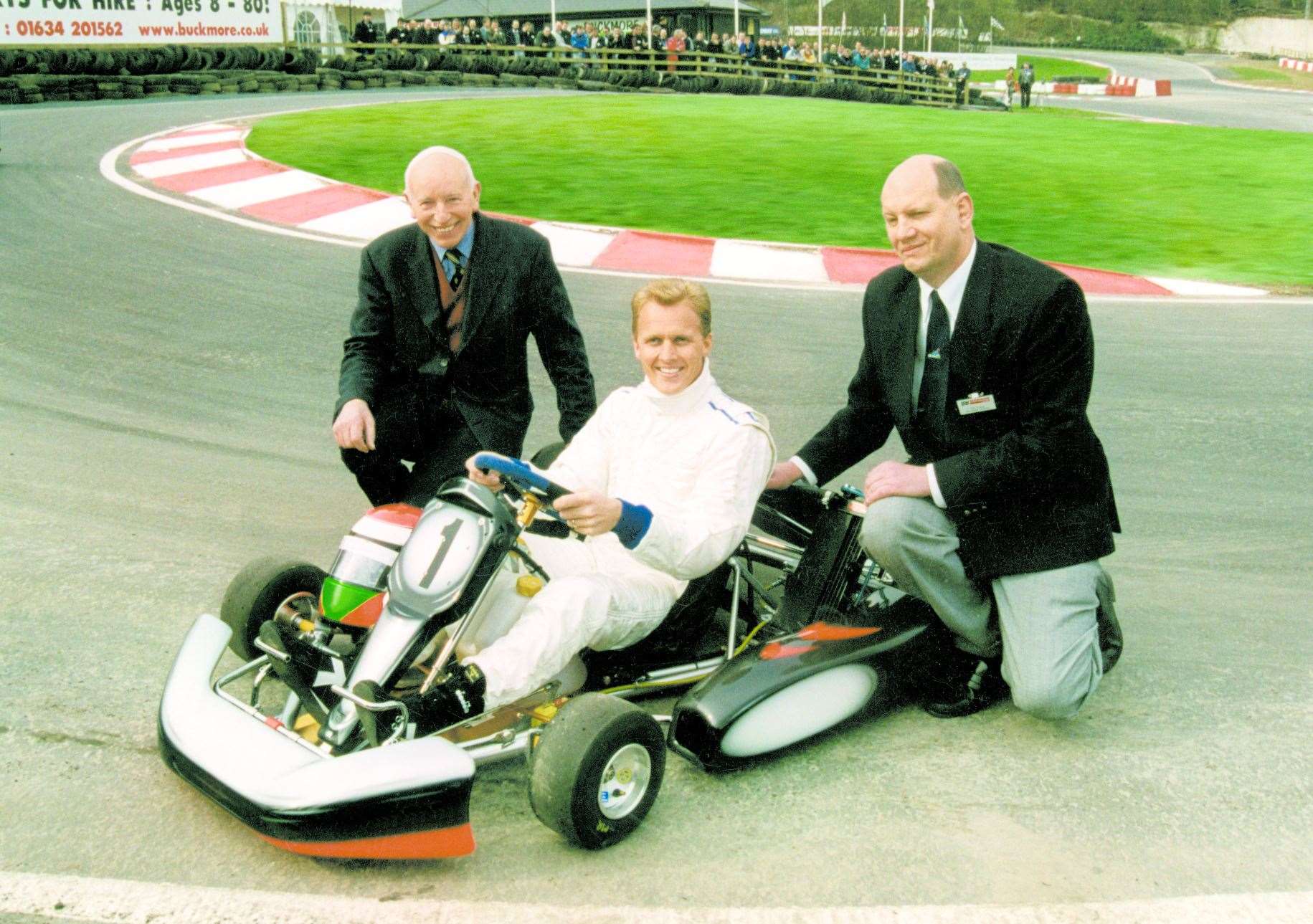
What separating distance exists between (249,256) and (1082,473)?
6263mm

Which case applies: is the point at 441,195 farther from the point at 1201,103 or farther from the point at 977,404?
the point at 1201,103

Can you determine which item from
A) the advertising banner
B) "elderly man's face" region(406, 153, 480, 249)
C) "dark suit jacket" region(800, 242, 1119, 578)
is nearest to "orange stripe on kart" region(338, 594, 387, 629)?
"elderly man's face" region(406, 153, 480, 249)

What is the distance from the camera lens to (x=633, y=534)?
2.94 m

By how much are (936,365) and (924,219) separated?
0.38m

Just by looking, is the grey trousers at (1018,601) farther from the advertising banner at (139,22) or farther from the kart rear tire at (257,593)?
the advertising banner at (139,22)

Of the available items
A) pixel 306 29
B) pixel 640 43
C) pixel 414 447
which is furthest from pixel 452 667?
pixel 640 43

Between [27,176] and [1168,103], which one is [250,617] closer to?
[27,176]

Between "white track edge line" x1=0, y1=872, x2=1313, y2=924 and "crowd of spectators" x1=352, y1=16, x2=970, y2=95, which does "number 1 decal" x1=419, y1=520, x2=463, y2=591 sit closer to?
"white track edge line" x1=0, y1=872, x2=1313, y2=924

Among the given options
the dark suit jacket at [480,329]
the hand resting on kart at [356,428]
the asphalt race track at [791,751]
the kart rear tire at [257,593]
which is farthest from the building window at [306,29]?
the kart rear tire at [257,593]

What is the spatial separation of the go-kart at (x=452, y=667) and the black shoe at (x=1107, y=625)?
0.43m

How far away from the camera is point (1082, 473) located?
3295 mm

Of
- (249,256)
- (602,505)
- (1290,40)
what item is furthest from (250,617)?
(1290,40)

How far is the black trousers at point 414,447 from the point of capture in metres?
3.91

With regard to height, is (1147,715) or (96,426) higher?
(96,426)
